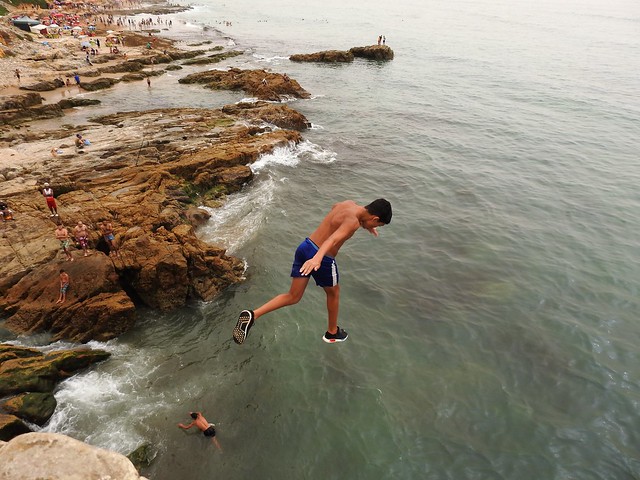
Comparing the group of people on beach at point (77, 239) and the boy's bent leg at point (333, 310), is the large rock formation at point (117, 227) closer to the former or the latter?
the group of people on beach at point (77, 239)

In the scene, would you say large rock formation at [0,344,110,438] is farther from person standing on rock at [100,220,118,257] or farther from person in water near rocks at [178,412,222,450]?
person standing on rock at [100,220,118,257]

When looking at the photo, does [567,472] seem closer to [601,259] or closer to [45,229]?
[601,259]

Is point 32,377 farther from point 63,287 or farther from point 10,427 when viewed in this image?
point 63,287

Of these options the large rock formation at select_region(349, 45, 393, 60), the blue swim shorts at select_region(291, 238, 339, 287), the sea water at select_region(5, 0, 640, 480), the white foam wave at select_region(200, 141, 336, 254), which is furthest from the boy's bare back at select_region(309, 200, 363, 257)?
the large rock formation at select_region(349, 45, 393, 60)

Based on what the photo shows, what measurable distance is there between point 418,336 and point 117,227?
11.6m

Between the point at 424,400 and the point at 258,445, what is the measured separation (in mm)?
4376

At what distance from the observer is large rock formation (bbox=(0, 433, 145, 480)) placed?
4.71m

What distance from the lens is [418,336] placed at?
1200 centimetres

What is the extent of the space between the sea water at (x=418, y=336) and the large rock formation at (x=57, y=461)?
3.89m

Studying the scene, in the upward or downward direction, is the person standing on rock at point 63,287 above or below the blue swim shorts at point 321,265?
below

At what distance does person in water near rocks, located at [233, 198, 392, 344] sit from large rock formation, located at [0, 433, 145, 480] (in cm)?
269

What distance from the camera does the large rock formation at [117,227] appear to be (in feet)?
38.3

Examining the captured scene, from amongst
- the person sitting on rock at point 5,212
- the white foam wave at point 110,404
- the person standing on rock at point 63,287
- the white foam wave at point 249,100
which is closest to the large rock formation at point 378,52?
the white foam wave at point 249,100

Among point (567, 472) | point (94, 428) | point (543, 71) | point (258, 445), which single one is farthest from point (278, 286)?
point (543, 71)
